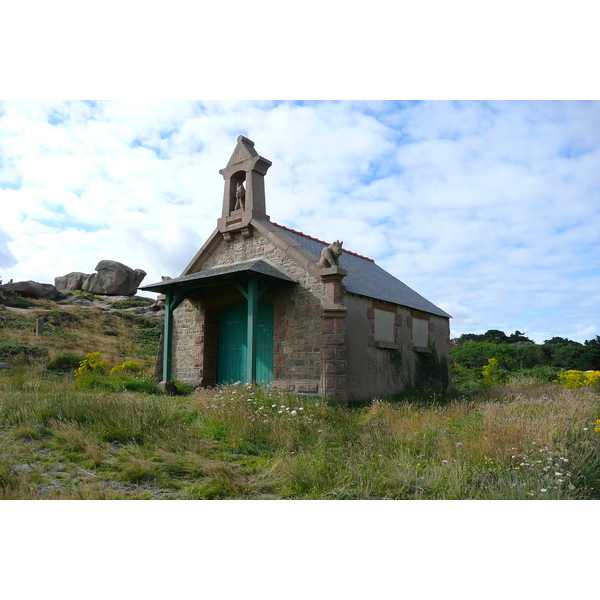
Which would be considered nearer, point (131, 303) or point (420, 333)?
point (420, 333)

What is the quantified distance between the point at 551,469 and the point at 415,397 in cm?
793

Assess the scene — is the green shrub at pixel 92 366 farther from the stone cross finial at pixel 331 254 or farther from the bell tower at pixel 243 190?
the stone cross finial at pixel 331 254

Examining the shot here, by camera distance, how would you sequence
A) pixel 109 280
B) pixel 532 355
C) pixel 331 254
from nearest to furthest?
pixel 331 254 < pixel 532 355 < pixel 109 280

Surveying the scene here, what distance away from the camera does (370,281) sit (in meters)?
14.2

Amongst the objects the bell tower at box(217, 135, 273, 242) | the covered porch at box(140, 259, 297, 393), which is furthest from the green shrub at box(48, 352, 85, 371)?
the bell tower at box(217, 135, 273, 242)

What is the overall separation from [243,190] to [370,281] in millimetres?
4504

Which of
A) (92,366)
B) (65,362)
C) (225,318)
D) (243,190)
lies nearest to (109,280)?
(65,362)

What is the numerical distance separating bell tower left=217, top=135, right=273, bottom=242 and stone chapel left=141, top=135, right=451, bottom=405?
3 cm

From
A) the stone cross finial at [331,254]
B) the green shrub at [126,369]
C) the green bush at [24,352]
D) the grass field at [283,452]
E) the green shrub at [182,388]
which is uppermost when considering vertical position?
the stone cross finial at [331,254]

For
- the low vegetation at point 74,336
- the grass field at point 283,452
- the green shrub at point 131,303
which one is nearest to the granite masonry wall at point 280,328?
the grass field at point 283,452

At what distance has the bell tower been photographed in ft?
43.4

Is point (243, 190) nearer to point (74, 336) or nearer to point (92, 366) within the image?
point (92, 366)

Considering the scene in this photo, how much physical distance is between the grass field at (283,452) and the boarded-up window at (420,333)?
5726 millimetres

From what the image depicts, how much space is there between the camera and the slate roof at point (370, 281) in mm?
12891
